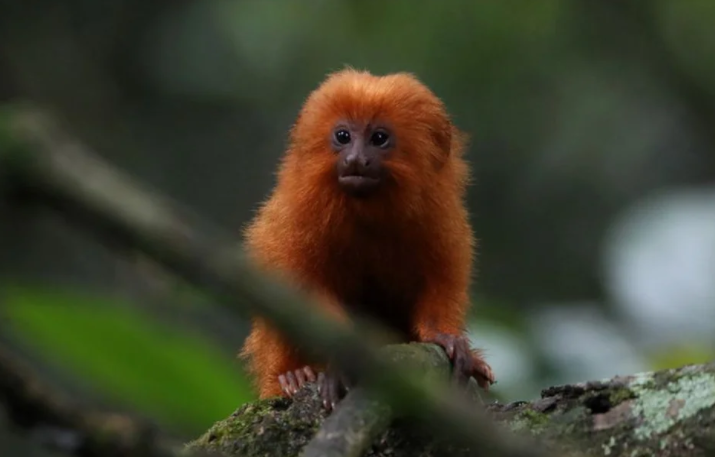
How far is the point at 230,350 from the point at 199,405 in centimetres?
485

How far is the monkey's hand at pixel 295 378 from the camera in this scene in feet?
13.4

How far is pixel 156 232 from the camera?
960 millimetres

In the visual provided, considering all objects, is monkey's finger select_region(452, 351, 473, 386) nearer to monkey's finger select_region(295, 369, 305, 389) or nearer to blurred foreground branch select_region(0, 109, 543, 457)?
monkey's finger select_region(295, 369, 305, 389)

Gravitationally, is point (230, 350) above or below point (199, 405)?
above

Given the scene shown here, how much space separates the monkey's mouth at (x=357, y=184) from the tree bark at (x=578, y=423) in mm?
1315

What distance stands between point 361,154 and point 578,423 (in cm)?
176

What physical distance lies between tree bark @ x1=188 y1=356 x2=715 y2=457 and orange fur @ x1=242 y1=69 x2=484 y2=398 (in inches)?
45.5

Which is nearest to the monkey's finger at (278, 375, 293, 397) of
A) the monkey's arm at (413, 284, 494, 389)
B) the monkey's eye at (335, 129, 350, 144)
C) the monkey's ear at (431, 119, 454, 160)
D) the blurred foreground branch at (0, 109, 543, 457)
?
the monkey's arm at (413, 284, 494, 389)

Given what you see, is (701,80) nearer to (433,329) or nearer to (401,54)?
(401,54)

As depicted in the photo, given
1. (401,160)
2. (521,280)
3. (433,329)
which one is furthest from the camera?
(521,280)

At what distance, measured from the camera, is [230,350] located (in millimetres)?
8047

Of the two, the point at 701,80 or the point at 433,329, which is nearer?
the point at 433,329

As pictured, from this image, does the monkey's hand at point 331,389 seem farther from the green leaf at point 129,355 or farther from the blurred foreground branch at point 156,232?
the blurred foreground branch at point 156,232

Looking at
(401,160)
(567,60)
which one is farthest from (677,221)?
(567,60)
